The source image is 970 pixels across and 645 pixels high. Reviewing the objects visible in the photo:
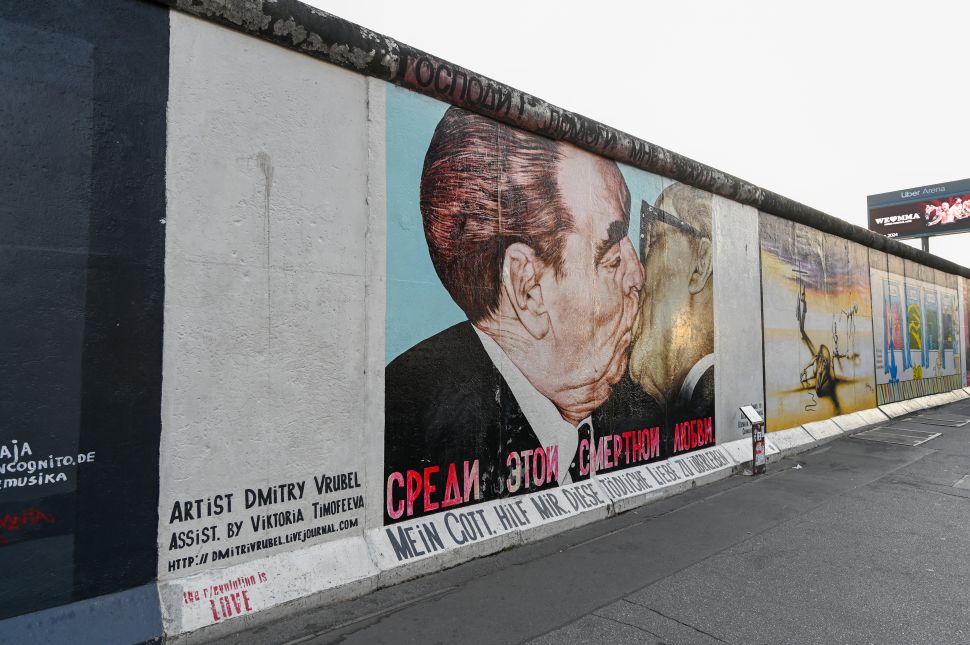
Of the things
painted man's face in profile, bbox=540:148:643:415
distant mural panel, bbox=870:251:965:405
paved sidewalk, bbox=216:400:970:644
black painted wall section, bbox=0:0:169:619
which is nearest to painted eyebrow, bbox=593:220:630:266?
painted man's face in profile, bbox=540:148:643:415

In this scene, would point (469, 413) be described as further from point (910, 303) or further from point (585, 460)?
point (910, 303)

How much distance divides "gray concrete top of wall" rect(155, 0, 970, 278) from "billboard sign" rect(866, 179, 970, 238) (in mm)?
27949

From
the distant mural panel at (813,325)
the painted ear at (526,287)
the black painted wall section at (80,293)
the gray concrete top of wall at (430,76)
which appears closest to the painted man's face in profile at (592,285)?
the painted ear at (526,287)

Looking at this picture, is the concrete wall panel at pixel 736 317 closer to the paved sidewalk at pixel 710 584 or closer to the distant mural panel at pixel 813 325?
the distant mural panel at pixel 813 325

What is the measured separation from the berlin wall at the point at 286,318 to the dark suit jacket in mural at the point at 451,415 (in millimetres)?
26

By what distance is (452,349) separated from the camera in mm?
5469

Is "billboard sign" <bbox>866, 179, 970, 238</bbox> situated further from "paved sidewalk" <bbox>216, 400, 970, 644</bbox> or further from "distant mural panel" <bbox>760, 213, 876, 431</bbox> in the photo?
"paved sidewalk" <bbox>216, 400, 970, 644</bbox>

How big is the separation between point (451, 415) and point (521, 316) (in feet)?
4.49

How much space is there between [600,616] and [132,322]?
12.1 ft

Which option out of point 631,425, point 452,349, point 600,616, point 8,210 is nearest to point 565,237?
point 452,349

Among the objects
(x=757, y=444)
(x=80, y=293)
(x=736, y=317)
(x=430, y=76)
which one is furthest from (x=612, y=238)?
(x=80, y=293)

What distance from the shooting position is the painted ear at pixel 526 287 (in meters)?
6.06

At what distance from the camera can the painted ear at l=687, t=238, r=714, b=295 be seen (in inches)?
341

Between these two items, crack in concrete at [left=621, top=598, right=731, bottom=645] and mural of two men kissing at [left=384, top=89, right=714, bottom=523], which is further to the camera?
mural of two men kissing at [left=384, top=89, right=714, bottom=523]
